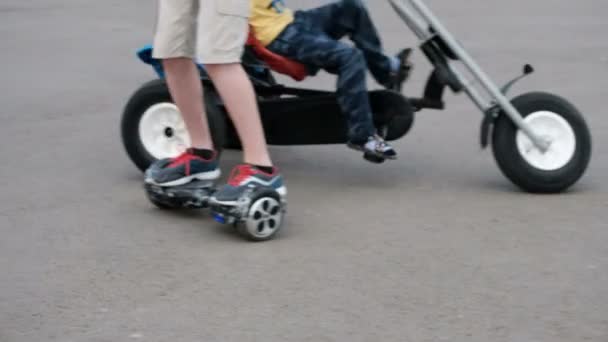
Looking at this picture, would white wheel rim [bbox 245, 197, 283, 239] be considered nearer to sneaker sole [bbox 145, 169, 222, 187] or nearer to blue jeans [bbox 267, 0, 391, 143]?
sneaker sole [bbox 145, 169, 222, 187]

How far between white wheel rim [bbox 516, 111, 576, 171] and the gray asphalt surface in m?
0.18

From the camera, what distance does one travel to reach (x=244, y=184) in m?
4.87

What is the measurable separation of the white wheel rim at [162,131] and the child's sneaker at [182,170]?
502 millimetres

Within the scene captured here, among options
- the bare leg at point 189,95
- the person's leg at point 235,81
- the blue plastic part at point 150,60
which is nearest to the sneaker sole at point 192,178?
the bare leg at point 189,95

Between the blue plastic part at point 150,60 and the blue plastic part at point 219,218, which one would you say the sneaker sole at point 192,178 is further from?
the blue plastic part at point 150,60

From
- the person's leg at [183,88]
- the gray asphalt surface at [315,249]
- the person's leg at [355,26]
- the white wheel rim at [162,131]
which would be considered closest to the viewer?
the gray asphalt surface at [315,249]

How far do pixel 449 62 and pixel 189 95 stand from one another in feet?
4.19

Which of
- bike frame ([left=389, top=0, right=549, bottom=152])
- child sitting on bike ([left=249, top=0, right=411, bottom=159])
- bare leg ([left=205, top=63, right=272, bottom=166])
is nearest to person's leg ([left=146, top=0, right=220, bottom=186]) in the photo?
bare leg ([left=205, top=63, right=272, bottom=166])

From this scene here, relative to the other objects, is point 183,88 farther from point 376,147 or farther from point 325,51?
point 376,147

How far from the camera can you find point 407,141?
22.3 ft

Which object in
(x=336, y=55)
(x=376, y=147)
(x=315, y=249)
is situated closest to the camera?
(x=315, y=249)

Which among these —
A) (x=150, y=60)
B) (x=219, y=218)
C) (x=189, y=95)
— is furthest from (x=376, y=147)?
(x=150, y=60)

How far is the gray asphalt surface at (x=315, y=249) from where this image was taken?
3959 millimetres

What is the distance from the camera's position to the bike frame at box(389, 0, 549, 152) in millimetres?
5465
